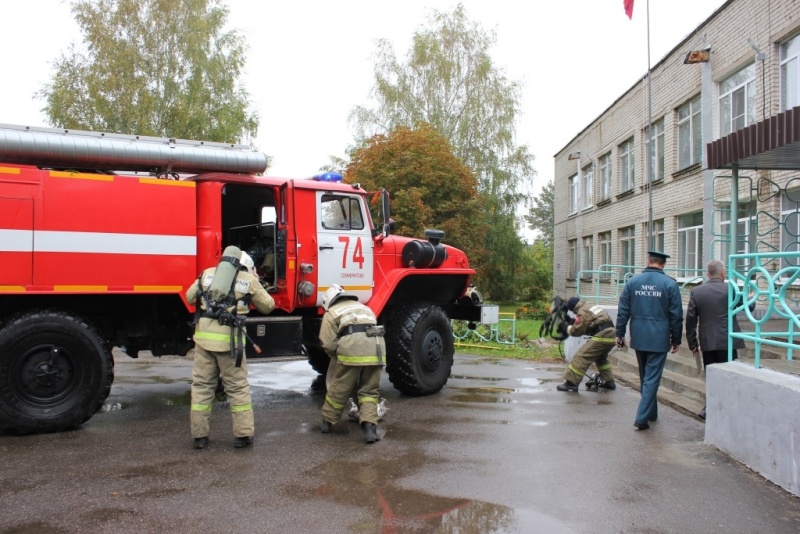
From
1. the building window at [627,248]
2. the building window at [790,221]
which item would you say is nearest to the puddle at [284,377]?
the building window at [790,221]

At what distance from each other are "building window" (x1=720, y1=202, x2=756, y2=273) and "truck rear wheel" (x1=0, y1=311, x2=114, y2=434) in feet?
30.4

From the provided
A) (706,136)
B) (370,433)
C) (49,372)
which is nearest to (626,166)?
(706,136)

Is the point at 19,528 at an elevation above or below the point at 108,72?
below

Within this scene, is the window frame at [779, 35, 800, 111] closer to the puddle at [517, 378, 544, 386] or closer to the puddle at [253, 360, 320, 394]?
the puddle at [517, 378, 544, 386]

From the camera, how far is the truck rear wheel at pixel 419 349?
7883mm

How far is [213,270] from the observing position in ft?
18.9

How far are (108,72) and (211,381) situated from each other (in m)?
20.7

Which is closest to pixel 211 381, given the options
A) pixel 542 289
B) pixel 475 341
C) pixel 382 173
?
pixel 475 341

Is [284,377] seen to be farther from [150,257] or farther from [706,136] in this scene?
[706,136]

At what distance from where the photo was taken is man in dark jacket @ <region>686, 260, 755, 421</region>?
6.51 m

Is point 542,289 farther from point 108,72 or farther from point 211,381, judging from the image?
point 211,381

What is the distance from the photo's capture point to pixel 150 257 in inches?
247

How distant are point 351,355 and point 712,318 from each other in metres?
3.52

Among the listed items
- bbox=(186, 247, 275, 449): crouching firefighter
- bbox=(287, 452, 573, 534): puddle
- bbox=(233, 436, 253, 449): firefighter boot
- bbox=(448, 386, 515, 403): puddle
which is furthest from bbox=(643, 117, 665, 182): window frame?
bbox=(287, 452, 573, 534): puddle
